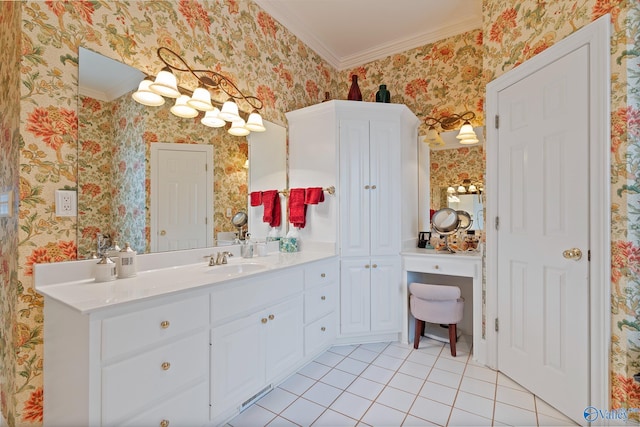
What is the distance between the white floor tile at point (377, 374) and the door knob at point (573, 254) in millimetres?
1311

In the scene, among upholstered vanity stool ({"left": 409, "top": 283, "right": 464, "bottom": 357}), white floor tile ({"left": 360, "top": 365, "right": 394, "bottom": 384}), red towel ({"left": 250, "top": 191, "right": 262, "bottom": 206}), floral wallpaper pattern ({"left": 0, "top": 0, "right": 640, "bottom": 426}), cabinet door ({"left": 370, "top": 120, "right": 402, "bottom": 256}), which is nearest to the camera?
floral wallpaper pattern ({"left": 0, "top": 0, "right": 640, "bottom": 426})

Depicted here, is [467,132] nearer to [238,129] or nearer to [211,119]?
[238,129]

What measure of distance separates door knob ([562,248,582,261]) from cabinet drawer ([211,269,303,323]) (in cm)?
154

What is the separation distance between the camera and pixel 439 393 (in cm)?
180

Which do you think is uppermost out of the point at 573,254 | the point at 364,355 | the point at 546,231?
the point at 546,231

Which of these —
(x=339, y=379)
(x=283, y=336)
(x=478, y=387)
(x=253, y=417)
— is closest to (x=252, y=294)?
(x=283, y=336)

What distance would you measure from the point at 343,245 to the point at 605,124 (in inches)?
68.7

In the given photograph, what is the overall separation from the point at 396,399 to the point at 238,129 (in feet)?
6.95

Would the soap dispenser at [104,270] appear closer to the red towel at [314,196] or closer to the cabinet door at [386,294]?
the red towel at [314,196]

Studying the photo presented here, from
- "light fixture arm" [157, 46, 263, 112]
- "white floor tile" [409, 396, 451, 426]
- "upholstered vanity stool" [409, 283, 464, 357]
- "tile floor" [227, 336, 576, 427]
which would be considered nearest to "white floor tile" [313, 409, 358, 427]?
"tile floor" [227, 336, 576, 427]

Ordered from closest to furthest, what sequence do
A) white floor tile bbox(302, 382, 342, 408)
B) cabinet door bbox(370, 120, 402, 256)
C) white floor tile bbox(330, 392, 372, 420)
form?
white floor tile bbox(330, 392, 372, 420), white floor tile bbox(302, 382, 342, 408), cabinet door bbox(370, 120, 402, 256)

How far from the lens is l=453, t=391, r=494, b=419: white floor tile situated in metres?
1.63

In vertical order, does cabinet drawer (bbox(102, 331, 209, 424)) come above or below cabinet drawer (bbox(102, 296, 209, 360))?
below

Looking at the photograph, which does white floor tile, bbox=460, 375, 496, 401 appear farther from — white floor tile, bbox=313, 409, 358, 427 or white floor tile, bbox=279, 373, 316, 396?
white floor tile, bbox=279, 373, 316, 396
